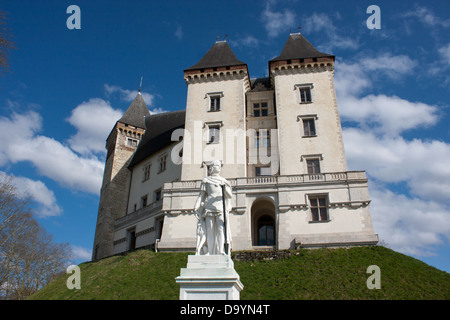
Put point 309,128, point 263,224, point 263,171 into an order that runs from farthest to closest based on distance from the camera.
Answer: point 263,224
point 263,171
point 309,128

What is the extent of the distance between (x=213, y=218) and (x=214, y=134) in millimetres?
26289

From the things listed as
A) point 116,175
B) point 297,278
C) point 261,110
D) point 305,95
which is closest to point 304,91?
point 305,95

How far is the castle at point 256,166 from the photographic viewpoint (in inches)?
1169

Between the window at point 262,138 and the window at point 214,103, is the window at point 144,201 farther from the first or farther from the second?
the window at point 262,138

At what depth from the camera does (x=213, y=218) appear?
9.81 m

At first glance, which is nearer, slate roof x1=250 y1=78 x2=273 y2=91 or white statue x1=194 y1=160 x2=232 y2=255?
white statue x1=194 y1=160 x2=232 y2=255

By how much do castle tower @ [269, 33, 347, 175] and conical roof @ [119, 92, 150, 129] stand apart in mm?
21725

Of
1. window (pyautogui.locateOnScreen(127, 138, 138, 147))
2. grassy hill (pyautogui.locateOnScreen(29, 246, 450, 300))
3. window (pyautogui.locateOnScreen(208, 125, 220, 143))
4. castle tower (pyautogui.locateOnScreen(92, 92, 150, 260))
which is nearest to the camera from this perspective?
grassy hill (pyautogui.locateOnScreen(29, 246, 450, 300))

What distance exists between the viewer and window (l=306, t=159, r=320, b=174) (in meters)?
32.2

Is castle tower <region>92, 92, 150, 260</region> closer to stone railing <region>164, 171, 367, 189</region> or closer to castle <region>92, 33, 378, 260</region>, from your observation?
castle <region>92, 33, 378, 260</region>

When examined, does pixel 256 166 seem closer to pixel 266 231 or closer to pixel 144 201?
pixel 266 231

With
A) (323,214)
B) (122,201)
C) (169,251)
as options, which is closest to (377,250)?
(323,214)

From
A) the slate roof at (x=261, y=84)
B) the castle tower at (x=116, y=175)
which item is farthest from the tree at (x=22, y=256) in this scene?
the slate roof at (x=261, y=84)

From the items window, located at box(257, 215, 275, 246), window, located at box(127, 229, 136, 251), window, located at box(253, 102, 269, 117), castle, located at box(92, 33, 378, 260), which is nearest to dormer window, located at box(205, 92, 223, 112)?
castle, located at box(92, 33, 378, 260)
